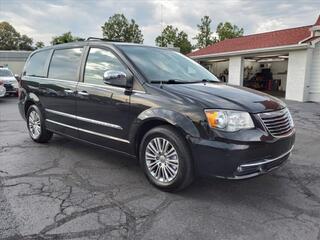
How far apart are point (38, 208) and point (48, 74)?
2939 millimetres

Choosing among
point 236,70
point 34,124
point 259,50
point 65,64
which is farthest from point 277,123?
A: point 236,70

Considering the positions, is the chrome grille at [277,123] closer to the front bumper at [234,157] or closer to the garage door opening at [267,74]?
the front bumper at [234,157]

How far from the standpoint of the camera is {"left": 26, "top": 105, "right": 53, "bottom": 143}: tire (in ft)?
19.0

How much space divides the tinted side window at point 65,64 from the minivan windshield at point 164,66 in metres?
0.96

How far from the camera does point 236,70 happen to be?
19.0 meters

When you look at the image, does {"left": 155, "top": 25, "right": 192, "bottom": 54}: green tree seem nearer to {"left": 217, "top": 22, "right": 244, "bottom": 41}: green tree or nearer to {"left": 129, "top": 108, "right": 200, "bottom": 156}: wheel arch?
{"left": 217, "top": 22, "right": 244, "bottom": 41}: green tree

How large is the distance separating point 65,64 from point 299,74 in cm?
1305

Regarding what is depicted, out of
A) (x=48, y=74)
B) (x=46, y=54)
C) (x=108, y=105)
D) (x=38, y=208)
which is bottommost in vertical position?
(x=38, y=208)

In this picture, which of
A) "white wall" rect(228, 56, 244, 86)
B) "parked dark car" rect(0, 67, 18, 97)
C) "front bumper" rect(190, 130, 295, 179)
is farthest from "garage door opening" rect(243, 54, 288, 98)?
"front bumper" rect(190, 130, 295, 179)

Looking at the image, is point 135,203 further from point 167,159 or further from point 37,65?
point 37,65

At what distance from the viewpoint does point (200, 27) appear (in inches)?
1624

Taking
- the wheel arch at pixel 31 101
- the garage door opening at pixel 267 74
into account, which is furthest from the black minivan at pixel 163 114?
the garage door opening at pixel 267 74

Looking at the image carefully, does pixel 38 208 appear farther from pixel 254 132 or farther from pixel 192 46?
pixel 192 46

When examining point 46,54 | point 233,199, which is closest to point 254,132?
point 233,199
